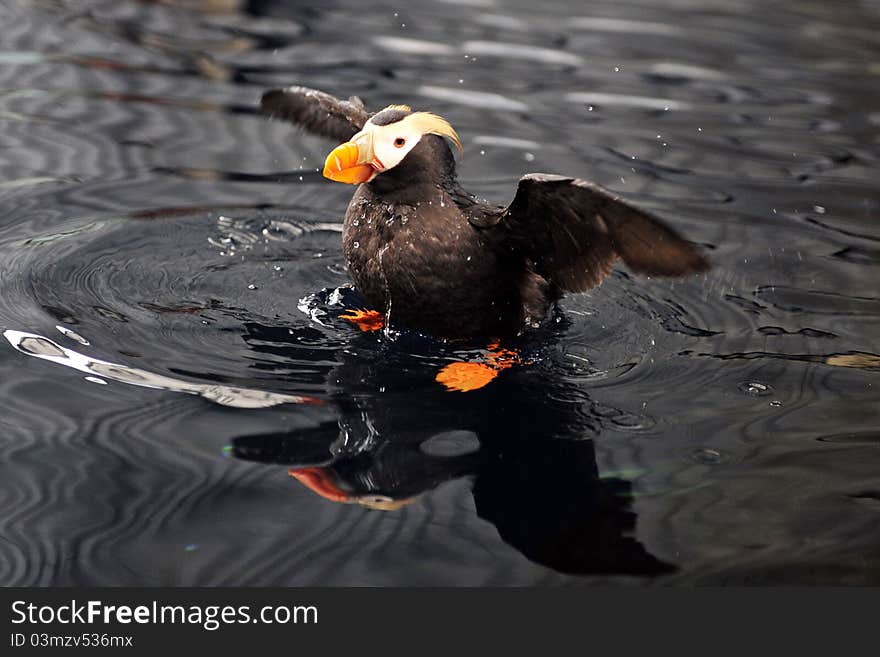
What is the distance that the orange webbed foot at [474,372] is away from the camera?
159 inches

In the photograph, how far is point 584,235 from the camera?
3996mm

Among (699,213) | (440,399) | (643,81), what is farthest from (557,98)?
(440,399)

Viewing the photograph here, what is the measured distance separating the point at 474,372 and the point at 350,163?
34.4 inches

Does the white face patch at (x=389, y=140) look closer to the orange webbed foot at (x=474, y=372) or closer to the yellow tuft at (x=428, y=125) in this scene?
the yellow tuft at (x=428, y=125)

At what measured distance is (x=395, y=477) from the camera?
3.44 metres

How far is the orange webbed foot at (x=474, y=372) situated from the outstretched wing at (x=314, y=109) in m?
1.34

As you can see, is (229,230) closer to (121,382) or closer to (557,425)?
(121,382)

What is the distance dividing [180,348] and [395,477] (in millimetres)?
1154

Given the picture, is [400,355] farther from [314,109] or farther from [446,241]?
[314,109]

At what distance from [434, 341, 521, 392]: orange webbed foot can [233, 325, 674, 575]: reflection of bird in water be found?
0.04 meters

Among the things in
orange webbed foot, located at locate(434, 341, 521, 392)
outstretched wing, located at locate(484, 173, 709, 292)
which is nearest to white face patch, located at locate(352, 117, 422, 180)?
outstretched wing, located at locate(484, 173, 709, 292)

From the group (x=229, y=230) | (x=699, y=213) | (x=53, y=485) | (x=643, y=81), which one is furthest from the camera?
(x=643, y=81)

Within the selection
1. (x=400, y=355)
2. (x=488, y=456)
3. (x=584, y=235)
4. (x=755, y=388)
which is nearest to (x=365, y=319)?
(x=400, y=355)

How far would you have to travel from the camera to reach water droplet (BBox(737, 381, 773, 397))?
4.13m
